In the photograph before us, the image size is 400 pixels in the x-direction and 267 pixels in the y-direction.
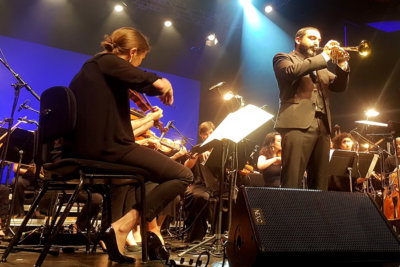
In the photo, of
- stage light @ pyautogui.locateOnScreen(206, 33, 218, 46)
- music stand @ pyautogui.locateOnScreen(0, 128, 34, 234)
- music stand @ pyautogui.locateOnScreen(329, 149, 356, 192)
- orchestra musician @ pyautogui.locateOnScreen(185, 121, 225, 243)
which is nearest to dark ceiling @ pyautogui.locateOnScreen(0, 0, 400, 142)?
stage light @ pyautogui.locateOnScreen(206, 33, 218, 46)

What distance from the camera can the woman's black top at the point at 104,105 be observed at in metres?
2.03

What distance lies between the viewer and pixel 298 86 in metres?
3.09

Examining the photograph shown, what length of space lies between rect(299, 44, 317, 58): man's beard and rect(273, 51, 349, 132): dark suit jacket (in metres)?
0.04

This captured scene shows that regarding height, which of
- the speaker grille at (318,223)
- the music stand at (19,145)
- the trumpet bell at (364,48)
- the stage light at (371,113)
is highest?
the trumpet bell at (364,48)

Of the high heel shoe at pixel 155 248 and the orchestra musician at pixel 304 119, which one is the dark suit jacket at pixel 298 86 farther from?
the high heel shoe at pixel 155 248

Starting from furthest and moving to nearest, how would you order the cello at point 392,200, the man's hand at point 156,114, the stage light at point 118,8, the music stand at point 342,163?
the stage light at point 118,8, the cello at point 392,200, the music stand at point 342,163, the man's hand at point 156,114

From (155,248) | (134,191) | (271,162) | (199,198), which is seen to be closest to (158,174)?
(155,248)

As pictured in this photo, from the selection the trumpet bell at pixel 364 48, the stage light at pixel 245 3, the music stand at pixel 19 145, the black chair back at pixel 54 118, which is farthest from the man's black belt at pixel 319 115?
the stage light at pixel 245 3

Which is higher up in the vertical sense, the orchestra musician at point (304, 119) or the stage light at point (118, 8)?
the stage light at point (118, 8)

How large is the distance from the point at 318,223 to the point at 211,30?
8.87 m

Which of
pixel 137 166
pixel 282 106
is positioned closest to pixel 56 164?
pixel 137 166

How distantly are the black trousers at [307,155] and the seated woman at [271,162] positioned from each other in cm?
251

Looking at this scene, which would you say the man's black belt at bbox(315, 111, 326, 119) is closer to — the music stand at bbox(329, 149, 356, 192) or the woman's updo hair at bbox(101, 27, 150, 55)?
the woman's updo hair at bbox(101, 27, 150, 55)

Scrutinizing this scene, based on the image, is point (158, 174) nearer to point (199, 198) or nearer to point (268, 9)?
point (199, 198)
